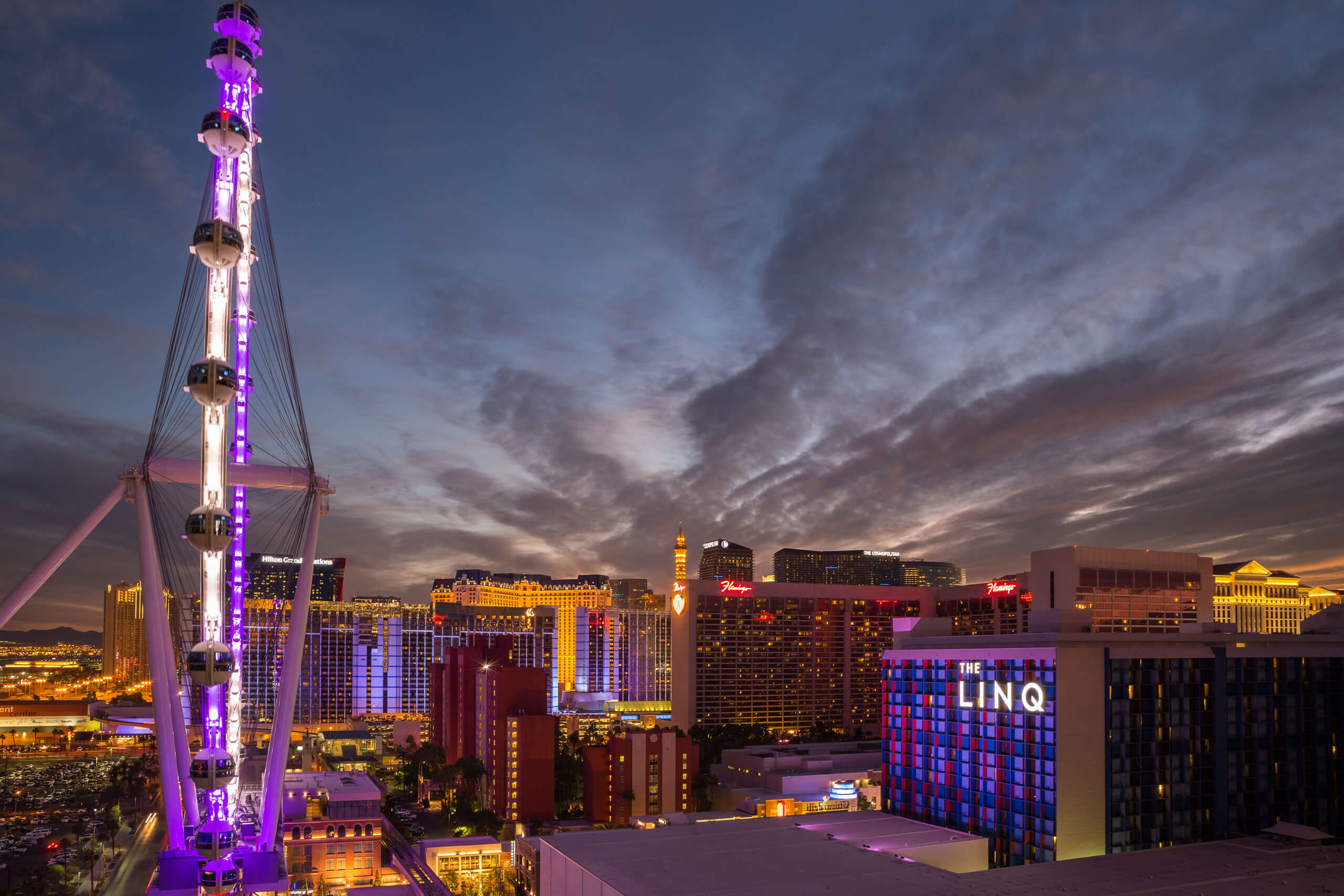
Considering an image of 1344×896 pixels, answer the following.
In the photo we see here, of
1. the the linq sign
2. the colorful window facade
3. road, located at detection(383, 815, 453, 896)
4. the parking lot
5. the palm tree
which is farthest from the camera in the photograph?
the palm tree

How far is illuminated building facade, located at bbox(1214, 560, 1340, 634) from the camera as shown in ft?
540

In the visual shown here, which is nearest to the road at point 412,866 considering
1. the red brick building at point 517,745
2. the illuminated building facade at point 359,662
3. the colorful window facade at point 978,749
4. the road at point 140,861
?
the red brick building at point 517,745

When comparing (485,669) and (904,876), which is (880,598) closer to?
(485,669)

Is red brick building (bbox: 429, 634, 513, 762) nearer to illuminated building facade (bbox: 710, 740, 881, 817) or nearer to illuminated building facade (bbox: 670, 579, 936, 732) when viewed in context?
illuminated building facade (bbox: 710, 740, 881, 817)

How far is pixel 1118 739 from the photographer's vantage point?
51.9 metres

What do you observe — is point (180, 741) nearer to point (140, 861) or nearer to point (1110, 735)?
point (1110, 735)

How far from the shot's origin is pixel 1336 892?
127ft

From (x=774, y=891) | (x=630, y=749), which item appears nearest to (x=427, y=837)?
(x=630, y=749)

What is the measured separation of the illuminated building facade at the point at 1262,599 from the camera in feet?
540

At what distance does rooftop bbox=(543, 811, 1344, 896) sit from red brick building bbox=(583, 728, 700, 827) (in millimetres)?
29991

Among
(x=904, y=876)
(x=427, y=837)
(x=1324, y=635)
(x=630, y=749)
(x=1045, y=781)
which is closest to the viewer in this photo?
(x=904, y=876)

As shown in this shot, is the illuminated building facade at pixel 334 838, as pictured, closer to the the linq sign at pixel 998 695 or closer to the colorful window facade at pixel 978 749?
the colorful window facade at pixel 978 749

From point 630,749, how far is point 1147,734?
140ft

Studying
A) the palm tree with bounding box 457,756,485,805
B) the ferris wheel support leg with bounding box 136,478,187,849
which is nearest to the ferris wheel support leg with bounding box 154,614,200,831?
the ferris wheel support leg with bounding box 136,478,187,849
